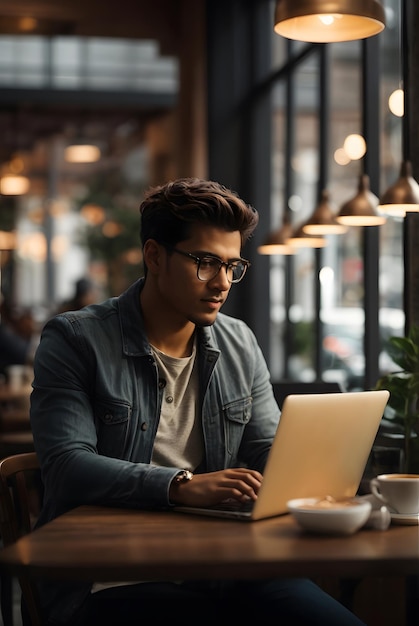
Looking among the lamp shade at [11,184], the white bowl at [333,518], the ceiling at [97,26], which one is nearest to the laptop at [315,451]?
the white bowl at [333,518]

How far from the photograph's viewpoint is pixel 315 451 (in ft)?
7.24

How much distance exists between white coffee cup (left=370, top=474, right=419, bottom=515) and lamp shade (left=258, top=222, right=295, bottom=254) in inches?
144

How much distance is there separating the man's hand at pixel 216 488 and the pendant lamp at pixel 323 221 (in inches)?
114

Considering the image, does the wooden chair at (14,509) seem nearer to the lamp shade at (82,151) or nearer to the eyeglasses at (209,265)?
the eyeglasses at (209,265)

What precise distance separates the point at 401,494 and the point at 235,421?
1.93ft

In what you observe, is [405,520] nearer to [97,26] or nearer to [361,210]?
[361,210]

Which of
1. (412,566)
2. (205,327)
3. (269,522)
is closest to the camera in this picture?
(412,566)

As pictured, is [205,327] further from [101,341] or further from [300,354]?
[300,354]

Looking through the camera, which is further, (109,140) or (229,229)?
(109,140)

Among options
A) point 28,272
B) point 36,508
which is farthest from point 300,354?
point 28,272

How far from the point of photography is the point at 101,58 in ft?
35.5

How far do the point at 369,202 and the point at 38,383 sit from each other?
209 centimetres

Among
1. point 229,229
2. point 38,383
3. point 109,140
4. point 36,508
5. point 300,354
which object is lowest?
point 36,508

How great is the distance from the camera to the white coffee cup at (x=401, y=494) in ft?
7.14
